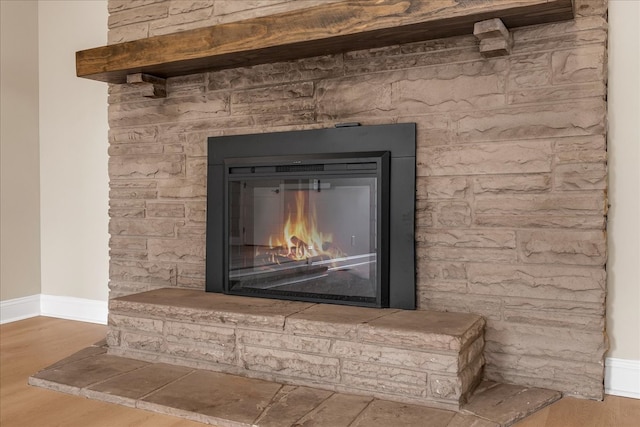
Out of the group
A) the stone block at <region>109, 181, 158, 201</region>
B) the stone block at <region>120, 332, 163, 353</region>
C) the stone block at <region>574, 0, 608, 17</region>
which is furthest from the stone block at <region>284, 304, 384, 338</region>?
the stone block at <region>574, 0, 608, 17</region>

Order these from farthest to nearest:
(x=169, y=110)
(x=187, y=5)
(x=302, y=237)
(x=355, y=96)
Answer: (x=169, y=110) → (x=187, y=5) → (x=302, y=237) → (x=355, y=96)

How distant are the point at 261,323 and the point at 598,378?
1.34m

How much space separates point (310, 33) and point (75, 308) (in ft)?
7.94

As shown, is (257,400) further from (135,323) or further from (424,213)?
(424,213)

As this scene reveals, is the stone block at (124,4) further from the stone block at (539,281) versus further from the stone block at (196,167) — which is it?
the stone block at (539,281)

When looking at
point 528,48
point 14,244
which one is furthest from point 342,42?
point 14,244

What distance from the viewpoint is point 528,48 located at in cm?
212

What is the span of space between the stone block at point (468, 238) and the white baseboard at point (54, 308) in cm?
213

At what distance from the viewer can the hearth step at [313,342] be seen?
1914 mm

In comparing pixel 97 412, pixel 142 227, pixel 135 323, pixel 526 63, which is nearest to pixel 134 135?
pixel 142 227

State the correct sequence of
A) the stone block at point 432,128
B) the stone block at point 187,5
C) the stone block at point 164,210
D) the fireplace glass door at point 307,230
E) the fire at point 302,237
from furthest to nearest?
the stone block at point 164,210, the stone block at point 187,5, the fire at point 302,237, the fireplace glass door at point 307,230, the stone block at point 432,128

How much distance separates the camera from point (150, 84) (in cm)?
288

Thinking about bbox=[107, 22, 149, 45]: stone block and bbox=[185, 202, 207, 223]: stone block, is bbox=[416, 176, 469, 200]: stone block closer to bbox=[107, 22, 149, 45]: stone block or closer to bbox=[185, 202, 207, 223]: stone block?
bbox=[185, 202, 207, 223]: stone block

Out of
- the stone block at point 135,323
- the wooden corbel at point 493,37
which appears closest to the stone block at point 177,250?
the stone block at point 135,323
